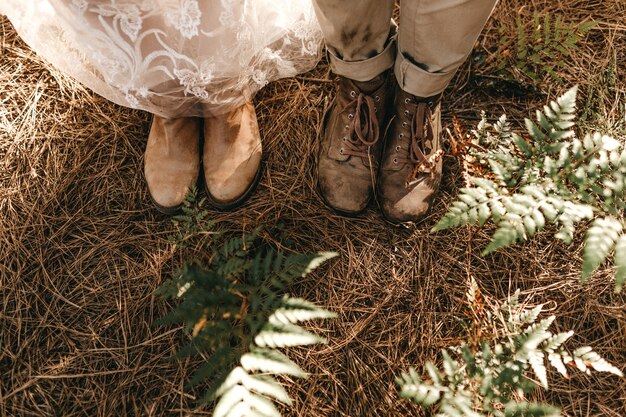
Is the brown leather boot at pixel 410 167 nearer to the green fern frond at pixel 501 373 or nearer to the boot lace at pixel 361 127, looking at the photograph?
Result: the boot lace at pixel 361 127

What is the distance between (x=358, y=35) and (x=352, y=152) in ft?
1.41

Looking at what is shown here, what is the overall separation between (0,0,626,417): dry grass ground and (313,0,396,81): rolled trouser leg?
0.36 metres

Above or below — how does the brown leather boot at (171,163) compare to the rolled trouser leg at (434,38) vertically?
below

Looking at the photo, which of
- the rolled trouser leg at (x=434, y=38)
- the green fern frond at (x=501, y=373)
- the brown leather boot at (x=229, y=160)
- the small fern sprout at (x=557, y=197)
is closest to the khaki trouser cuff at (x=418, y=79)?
the rolled trouser leg at (x=434, y=38)

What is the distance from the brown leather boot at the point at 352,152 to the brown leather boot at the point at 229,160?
263 millimetres

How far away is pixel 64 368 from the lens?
1.43 metres

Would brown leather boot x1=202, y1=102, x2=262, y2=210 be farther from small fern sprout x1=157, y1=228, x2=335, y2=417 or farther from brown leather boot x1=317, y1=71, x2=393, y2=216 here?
small fern sprout x1=157, y1=228, x2=335, y2=417

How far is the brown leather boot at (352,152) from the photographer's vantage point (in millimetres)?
1499

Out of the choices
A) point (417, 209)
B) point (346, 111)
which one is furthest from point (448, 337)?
Answer: point (346, 111)

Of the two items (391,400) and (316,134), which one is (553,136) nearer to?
(316,134)

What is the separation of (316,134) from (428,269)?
651mm

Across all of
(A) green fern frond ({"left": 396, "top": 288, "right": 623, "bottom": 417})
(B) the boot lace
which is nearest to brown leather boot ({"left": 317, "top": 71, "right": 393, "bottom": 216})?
(B) the boot lace

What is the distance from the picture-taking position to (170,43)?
1111 mm

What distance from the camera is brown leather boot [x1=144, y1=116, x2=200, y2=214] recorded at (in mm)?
1522
